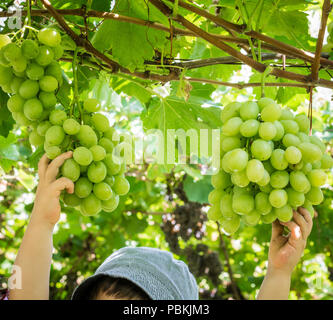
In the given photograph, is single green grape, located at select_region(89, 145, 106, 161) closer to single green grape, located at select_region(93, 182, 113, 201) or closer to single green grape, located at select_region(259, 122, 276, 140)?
single green grape, located at select_region(93, 182, 113, 201)

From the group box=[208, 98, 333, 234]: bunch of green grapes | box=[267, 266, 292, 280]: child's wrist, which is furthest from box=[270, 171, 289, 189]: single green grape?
box=[267, 266, 292, 280]: child's wrist

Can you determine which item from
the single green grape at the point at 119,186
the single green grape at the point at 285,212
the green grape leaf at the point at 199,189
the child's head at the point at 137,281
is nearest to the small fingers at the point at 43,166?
the single green grape at the point at 119,186

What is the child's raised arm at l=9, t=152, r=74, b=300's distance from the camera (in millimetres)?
1157

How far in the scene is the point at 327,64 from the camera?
4.02 ft

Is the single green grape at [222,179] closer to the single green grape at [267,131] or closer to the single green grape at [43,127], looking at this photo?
the single green grape at [267,131]

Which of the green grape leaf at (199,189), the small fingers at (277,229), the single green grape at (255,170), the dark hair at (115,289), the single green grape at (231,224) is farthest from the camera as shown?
the green grape leaf at (199,189)

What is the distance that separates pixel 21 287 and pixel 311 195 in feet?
2.93

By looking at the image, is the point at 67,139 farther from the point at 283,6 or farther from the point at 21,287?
the point at 283,6

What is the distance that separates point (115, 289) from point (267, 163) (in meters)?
0.76

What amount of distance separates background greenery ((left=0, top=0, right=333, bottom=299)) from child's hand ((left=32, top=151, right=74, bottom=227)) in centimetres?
39

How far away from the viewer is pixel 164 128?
6.32 feet

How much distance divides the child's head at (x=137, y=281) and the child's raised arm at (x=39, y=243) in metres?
0.27

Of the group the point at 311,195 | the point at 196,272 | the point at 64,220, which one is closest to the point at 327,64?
the point at 311,195

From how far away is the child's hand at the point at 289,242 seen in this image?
1.10 m
